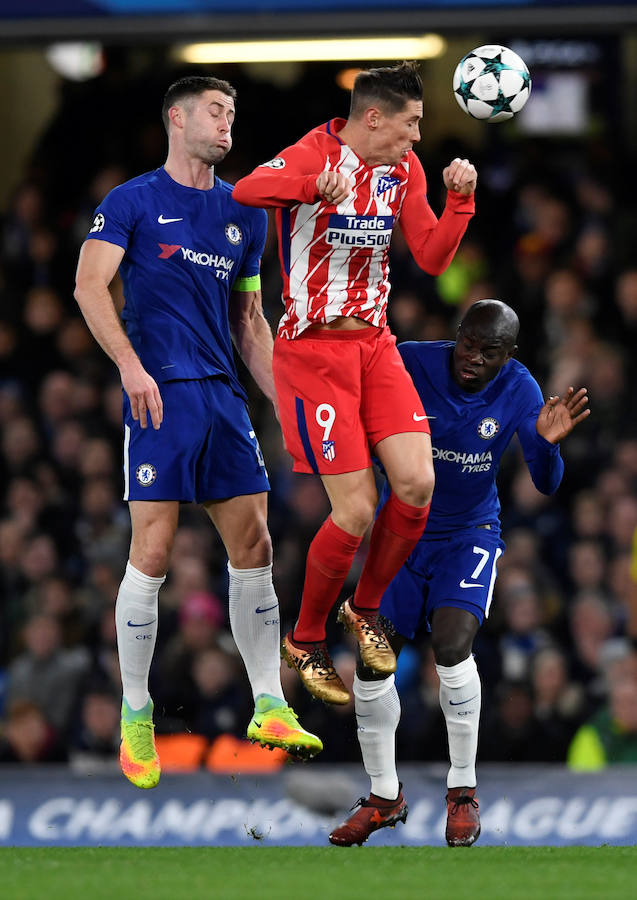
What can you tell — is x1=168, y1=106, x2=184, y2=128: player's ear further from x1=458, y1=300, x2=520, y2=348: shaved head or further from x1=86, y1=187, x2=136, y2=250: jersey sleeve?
x1=458, y1=300, x2=520, y2=348: shaved head

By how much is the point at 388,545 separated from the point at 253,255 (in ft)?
4.35

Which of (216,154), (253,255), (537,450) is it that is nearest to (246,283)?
(253,255)

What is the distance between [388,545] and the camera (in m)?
6.18

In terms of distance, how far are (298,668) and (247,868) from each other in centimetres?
79

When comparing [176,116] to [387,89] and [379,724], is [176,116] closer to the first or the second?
[387,89]

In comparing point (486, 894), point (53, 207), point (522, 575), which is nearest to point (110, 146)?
point (53, 207)

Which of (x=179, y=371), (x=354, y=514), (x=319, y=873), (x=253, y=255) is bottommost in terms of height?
(x=319, y=873)

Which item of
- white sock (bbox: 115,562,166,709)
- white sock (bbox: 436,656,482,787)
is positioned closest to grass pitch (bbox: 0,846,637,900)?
white sock (bbox: 436,656,482,787)

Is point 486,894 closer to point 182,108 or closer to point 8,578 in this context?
point 182,108

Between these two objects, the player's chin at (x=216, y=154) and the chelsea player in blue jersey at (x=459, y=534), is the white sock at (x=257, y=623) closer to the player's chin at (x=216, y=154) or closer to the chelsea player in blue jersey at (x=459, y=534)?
the chelsea player in blue jersey at (x=459, y=534)

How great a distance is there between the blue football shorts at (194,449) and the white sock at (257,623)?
0.39m

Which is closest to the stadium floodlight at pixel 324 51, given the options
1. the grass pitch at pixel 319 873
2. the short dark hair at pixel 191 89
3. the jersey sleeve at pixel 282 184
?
the short dark hair at pixel 191 89

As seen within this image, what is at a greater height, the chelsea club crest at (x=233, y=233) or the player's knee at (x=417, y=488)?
the chelsea club crest at (x=233, y=233)

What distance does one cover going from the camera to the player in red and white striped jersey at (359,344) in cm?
601
